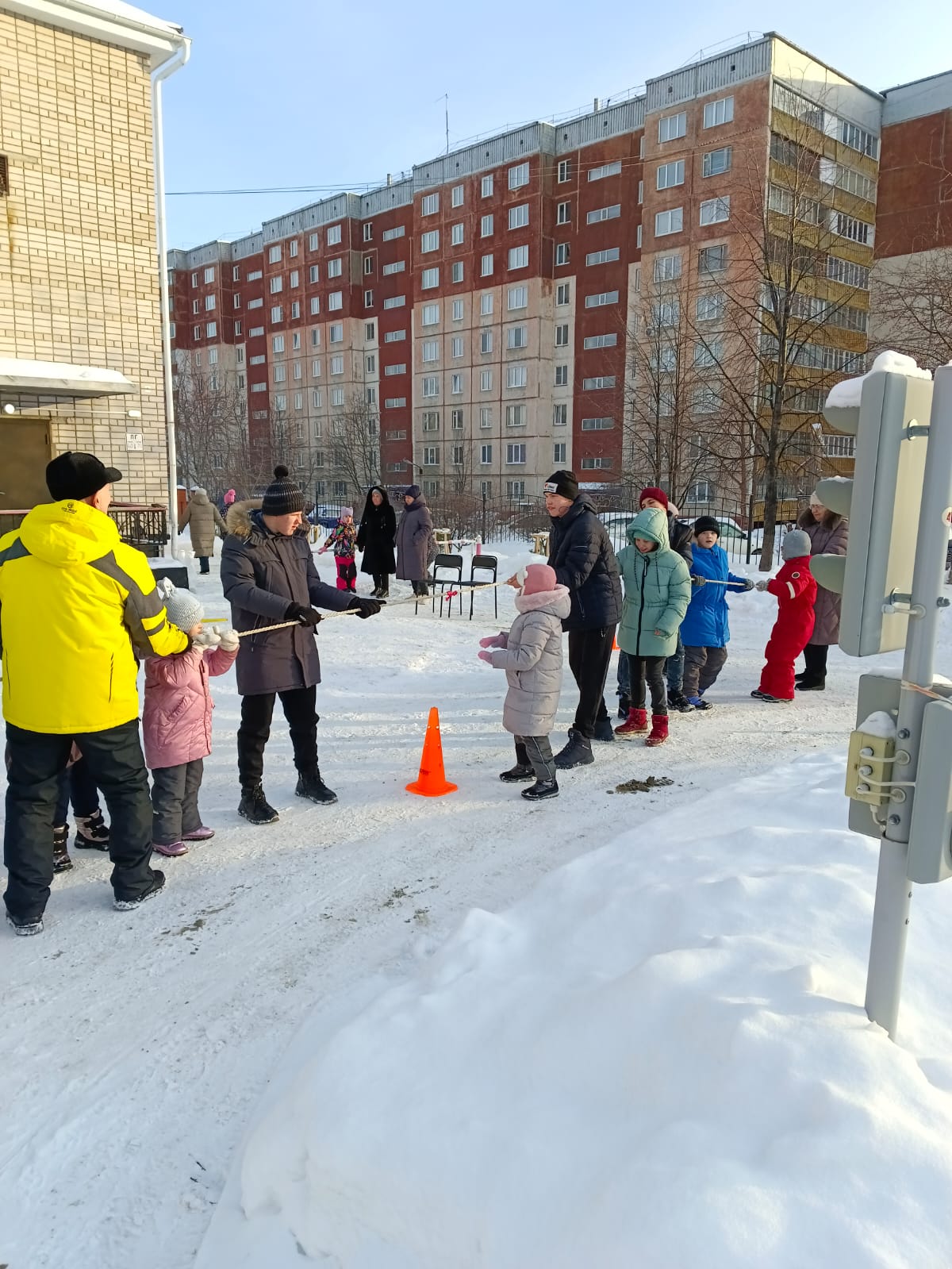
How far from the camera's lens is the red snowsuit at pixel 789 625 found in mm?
7711

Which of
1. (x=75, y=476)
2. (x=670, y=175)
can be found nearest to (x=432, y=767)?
(x=75, y=476)

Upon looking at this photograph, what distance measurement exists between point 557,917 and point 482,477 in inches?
1760

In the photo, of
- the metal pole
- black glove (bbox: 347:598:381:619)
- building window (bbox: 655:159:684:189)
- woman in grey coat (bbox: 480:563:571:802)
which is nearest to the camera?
the metal pole

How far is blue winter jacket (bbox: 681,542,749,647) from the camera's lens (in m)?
7.63

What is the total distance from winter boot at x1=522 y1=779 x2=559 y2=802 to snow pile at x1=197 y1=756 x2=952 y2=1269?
2170 mm

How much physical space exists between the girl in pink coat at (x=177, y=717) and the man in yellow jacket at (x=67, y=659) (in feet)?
1.59

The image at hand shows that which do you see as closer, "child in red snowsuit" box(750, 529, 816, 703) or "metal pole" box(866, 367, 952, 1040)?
"metal pole" box(866, 367, 952, 1040)

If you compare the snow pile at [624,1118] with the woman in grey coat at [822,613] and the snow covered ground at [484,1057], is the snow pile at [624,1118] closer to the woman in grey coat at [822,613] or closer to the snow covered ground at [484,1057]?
the snow covered ground at [484,1057]

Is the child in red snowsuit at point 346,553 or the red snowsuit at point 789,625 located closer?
the red snowsuit at point 789,625

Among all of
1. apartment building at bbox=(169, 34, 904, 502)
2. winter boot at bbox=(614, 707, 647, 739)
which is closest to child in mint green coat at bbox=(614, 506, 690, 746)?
winter boot at bbox=(614, 707, 647, 739)

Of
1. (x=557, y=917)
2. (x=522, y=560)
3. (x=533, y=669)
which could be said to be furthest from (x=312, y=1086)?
(x=522, y=560)

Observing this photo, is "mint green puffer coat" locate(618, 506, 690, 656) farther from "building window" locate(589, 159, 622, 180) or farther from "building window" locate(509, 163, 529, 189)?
"building window" locate(509, 163, 529, 189)

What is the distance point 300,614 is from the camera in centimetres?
480

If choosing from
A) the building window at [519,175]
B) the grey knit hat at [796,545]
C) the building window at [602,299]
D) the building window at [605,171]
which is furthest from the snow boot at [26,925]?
the building window at [519,175]
